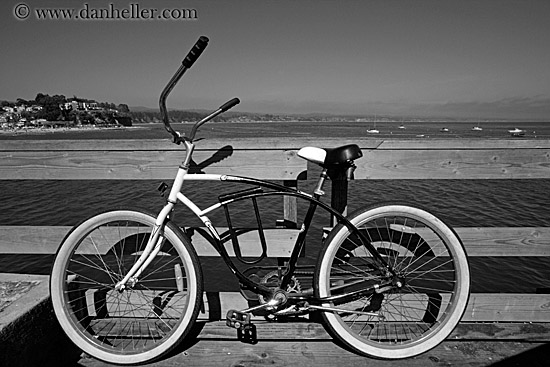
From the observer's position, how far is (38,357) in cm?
174

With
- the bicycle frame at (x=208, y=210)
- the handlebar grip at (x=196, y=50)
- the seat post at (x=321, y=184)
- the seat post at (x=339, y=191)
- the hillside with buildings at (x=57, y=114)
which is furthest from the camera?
the hillside with buildings at (x=57, y=114)

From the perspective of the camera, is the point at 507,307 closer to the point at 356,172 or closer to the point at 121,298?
the point at 356,172

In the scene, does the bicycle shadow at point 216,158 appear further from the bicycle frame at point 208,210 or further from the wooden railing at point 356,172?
the bicycle frame at point 208,210

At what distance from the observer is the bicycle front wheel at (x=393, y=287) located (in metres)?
1.93

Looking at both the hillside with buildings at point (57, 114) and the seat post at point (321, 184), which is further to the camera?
the hillside with buildings at point (57, 114)

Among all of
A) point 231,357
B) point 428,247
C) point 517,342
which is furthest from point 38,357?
point 517,342

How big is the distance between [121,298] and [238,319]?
886 mm

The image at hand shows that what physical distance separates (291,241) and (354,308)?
2.07ft

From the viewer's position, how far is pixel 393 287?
1998 millimetres

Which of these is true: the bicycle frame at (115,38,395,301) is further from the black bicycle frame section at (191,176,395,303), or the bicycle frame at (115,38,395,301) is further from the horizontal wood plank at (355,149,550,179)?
the horizontal wood plank at (355,149,550,179)

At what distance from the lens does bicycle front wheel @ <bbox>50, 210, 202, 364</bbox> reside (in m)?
1.89

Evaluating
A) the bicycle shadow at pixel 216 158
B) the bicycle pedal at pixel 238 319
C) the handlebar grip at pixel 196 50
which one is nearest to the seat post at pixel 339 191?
the bicycle shadow at pixel 216 158

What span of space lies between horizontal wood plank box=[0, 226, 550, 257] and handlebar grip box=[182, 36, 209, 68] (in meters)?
1.02

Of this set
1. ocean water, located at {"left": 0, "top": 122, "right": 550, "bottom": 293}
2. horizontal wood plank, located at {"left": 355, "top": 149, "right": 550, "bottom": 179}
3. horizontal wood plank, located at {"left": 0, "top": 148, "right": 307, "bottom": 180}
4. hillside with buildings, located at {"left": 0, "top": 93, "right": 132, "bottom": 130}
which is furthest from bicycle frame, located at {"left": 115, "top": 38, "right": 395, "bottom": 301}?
hillside with buildings, located at {"left": 0, "top": 93, "right": 132, "bottom": 130}
